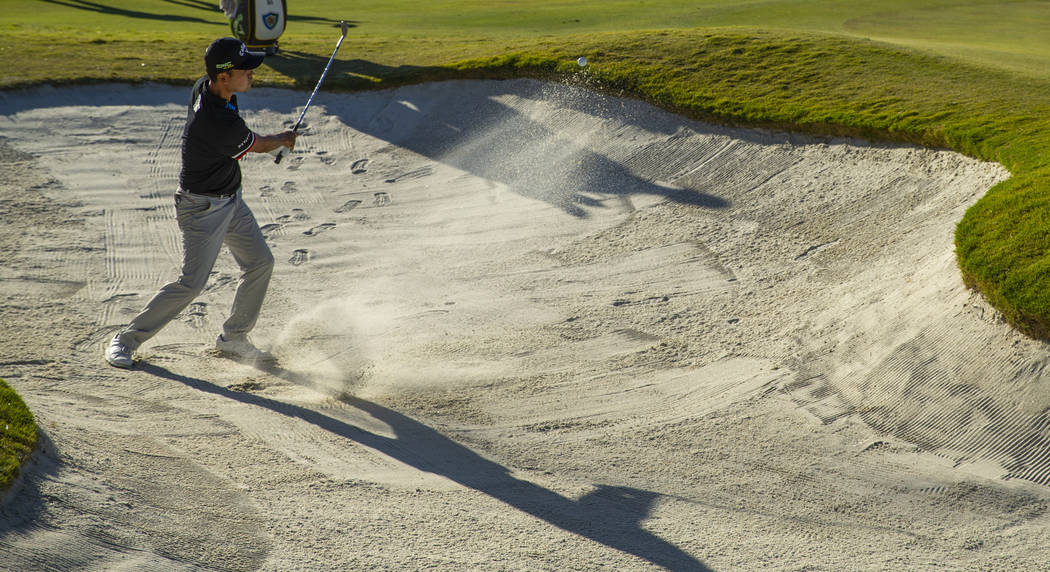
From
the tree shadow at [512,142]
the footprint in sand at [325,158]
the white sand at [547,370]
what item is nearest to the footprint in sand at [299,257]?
the white sand at [547,370]

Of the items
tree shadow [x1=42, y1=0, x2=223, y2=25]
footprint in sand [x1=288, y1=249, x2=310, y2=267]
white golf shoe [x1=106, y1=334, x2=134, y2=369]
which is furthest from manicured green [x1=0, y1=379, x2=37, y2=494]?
tree shadow [x1=42, y1=0, x2=223, y2=25]

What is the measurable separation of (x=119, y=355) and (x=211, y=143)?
72.7 inches

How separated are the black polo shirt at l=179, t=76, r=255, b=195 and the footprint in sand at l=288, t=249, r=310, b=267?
2.82 metres

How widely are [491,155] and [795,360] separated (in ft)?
19.4

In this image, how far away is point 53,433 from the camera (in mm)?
5203

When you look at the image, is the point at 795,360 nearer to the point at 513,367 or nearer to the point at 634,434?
the point at 634,434

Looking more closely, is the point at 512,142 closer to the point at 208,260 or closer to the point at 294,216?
the point at 294,216

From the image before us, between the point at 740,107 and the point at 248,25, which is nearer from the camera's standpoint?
the point at 740,107

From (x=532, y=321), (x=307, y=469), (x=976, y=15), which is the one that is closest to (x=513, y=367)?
(x=532, y=321)

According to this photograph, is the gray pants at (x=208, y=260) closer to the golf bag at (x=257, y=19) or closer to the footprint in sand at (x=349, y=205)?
the footprint in sand at (x=349, y=205)

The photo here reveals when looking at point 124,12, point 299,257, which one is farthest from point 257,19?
point 124,12

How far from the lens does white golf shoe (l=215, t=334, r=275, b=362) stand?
7051 mm

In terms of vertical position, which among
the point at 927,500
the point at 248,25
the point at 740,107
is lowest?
the point at 927,500

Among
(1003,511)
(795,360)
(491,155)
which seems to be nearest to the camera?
(1003,511)
